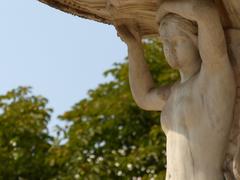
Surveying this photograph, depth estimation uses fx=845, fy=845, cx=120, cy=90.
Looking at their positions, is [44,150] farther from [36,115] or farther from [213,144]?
[213,144]

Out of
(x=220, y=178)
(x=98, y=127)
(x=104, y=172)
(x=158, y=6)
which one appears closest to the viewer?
(x=220, y=178)

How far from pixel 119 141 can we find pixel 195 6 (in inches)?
428

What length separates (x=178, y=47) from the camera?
5.74 metres

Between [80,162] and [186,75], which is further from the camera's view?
[80,162]

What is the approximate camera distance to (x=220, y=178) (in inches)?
218

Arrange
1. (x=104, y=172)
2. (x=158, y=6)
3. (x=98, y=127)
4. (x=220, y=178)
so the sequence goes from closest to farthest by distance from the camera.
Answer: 1. (x=220, y=178)
2. (x=158, y=6)
3. (x=104, y=172)
4. (x=98, y=127)

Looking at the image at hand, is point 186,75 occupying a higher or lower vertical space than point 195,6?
lower

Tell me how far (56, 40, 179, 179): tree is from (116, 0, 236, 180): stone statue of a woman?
8909 millimetres

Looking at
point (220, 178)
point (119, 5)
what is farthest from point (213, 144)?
point (119, 5)

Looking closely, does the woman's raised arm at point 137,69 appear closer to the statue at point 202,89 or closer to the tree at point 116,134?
the statue at point 202,89

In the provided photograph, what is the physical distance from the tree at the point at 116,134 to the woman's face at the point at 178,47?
8.92 m

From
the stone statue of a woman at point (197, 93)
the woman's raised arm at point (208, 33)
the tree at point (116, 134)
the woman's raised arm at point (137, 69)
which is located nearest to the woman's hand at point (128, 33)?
the woman's raised arm at point (137, 69)

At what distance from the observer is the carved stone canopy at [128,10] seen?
18.9 feet

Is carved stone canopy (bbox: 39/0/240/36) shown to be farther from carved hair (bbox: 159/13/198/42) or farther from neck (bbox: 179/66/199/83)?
neck (bbox: 179/66/199/83)
